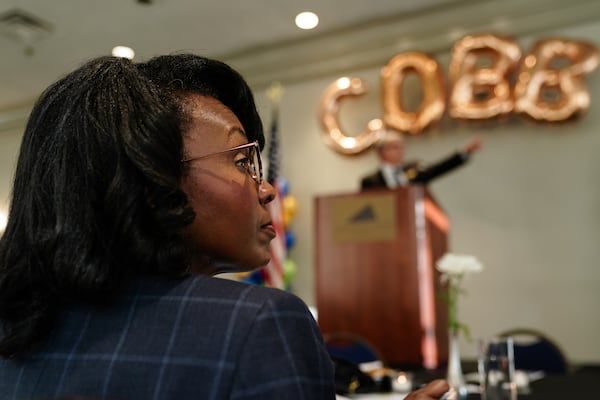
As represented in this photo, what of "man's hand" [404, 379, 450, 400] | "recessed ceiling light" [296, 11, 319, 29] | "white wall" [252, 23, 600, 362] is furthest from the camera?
"recessed ceiling light" [296, 11, 319, 29]

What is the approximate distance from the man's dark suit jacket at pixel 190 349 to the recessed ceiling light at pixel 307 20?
5.78 meters

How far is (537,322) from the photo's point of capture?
5637 mm

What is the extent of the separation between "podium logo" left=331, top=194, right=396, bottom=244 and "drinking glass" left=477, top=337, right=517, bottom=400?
92.3 inches

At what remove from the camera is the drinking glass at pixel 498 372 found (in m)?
1.66

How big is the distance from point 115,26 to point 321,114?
223cm

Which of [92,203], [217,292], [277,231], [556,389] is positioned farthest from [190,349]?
[277,231]

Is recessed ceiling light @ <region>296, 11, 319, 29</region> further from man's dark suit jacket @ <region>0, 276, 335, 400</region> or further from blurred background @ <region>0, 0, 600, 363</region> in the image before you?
man's dark suit jacket @ <region>0, 276, 335, 400</region>

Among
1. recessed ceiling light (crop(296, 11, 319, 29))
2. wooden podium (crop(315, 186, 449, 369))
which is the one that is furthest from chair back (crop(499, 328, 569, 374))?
recessed ceiling light (crop(296, 11, 319, 29))

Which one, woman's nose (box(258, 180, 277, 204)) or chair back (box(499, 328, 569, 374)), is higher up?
woman's nose (box(258, 180, 277, 204))

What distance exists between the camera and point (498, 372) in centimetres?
167

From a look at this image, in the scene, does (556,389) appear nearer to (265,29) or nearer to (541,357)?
(541,357)

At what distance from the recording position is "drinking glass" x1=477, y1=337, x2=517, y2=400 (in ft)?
5.43

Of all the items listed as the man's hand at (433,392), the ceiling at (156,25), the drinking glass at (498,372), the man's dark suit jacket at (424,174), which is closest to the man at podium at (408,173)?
the man's dark suit jacket at (424,174)

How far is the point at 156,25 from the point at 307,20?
59.1 inches
